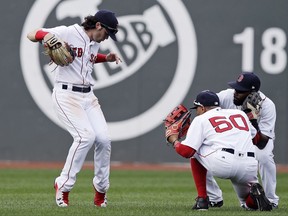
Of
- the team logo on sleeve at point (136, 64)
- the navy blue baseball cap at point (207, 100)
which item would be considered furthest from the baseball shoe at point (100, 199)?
the team logo on sleeve at point (136, 64)

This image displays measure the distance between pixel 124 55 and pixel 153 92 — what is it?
0.77m

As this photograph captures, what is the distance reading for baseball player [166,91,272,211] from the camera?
25.1 ft

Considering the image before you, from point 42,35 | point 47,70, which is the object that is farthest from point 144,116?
point 42,35

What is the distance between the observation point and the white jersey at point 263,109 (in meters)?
8.50

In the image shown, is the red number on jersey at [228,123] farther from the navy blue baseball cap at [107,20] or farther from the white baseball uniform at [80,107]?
the navy blue baseball cap at [107,20]

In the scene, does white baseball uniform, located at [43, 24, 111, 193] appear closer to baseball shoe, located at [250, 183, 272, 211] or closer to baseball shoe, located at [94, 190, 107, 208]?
baseball shoe, located at [94, 190, 107, 208]

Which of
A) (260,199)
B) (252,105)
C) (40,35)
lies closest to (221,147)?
(260,199)

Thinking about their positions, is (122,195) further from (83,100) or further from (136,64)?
(136,64)

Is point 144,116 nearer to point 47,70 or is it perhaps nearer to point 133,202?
point 47,70

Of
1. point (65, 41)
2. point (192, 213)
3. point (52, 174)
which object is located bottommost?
point (52, 174)

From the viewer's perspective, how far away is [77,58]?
8.11m

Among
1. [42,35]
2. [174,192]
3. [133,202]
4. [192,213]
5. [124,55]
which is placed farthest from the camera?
[124,55]

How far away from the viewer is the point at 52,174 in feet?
43.3

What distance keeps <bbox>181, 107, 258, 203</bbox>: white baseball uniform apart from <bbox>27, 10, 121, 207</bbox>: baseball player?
2.79ft
